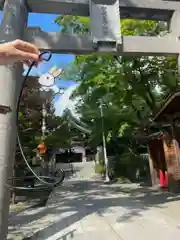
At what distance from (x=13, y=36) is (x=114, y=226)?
15.6ft

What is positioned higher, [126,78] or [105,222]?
[126,78]

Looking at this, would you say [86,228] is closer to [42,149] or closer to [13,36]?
[13,36]

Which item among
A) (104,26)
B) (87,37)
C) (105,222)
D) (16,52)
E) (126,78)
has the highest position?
(126,78)

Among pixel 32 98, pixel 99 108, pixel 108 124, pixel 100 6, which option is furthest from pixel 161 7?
pixel 99 108

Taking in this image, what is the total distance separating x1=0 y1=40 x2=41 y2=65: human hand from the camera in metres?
1.31

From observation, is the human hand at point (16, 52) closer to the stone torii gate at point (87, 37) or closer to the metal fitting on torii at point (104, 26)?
the stone torii gate at point (87, 37)

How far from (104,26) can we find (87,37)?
439mm

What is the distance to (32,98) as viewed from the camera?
11266mm

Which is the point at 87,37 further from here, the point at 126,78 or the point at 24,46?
the point at 126,78

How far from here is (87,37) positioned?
5.71 meters

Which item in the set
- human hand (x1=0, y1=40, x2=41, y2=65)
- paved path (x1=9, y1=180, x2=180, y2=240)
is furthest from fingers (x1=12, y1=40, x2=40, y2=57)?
paved path (x1=9, y1=180, x2=180, y2=240)

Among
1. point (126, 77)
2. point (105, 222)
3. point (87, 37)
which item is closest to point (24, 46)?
point (87, 37)

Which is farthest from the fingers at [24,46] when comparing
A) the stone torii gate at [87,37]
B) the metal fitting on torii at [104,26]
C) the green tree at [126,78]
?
the green tree at [126,78]

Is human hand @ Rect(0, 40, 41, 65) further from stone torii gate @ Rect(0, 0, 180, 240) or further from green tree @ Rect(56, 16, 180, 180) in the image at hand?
green tree @ Rect(56, 16, 180, 180)
